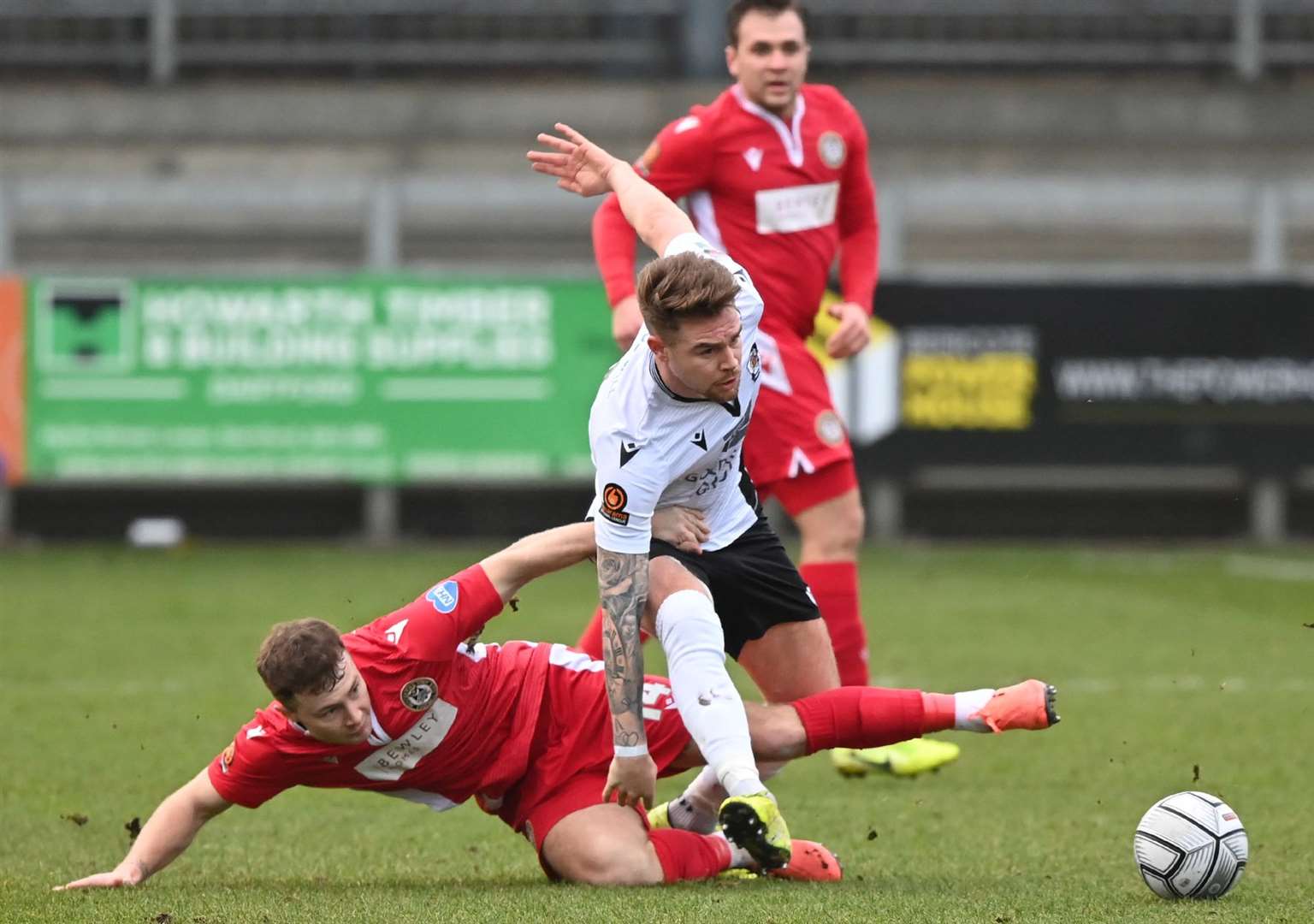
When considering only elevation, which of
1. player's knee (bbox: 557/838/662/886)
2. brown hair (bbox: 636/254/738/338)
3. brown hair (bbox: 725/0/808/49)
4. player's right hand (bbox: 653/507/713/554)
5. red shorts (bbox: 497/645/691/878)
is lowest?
player's knee (bbox: 557/838/662/886)

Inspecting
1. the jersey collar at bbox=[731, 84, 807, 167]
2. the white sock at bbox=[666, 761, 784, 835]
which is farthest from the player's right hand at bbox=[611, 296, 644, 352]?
the white sock at bbox=[666, 761, 784, 835]

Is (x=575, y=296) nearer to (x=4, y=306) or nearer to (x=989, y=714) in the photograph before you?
(x=4, y=306)

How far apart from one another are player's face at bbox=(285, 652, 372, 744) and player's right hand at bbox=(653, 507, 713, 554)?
2.69 ft

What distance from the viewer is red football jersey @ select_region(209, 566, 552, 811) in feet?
14.9

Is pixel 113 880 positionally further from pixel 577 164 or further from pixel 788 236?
pixel 788 236

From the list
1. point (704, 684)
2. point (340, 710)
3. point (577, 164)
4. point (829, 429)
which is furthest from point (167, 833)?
point (829, 429)

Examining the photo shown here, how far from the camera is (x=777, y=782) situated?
20.5 feet

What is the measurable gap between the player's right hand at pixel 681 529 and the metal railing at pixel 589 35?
49.9ft

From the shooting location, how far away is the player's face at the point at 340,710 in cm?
434

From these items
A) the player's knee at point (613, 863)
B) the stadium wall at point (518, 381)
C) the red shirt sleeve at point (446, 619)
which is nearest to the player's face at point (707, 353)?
the red shirt sleeve at point (446, 619)

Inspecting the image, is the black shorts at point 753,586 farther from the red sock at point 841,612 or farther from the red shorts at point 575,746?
the red sock at point 841,612

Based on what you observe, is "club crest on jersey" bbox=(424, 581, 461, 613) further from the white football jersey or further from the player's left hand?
the player's left hand

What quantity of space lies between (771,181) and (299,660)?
2.51 meters

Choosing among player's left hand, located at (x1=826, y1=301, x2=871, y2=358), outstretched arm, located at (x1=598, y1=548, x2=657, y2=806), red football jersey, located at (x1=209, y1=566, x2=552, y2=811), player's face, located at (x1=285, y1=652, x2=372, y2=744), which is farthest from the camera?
player's left hand, located at (x1=826, y1=301, x2=871, y2=358)
